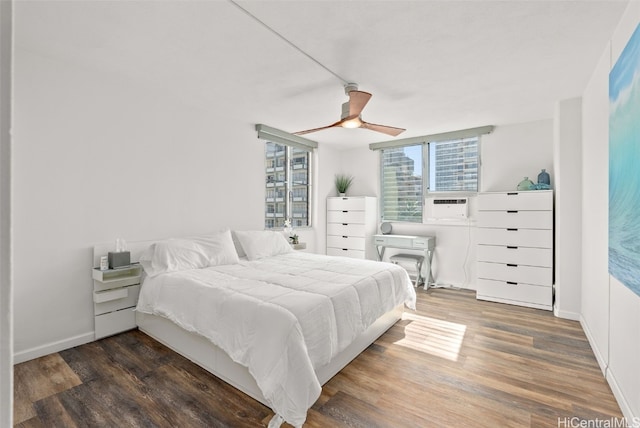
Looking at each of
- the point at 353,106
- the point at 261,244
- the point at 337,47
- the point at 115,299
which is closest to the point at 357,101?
the point at 353,106

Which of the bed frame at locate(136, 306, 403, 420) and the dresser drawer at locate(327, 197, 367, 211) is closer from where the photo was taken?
the bed frame at locate(136, 306, 403, 420)

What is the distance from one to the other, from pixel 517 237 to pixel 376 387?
295 centimetres

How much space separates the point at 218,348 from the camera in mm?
2225

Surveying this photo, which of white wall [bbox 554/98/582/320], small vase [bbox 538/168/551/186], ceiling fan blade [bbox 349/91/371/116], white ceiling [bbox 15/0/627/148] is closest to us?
white ceiling [bbox 15/0/627/148]

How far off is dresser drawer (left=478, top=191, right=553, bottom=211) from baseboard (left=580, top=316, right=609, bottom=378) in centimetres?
134

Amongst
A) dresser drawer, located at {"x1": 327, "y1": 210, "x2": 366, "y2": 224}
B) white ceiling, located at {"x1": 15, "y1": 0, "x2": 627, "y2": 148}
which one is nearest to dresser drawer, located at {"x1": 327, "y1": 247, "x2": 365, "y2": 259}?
dresser drawer, located at {"x1": 327, "y1": 210, "x2": 366, "y2": 224}

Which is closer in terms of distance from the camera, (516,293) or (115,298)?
(115,298)

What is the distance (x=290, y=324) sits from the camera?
1847mm

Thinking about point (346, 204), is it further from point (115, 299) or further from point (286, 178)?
point (115, 299)

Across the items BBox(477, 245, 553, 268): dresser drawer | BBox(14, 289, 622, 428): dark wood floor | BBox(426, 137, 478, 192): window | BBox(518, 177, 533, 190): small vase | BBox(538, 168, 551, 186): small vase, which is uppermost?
BBox(426, 137, 478, 192): window

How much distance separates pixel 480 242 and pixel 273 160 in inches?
130

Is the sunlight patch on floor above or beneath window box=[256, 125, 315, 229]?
beneath

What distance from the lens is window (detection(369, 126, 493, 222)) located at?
483cm

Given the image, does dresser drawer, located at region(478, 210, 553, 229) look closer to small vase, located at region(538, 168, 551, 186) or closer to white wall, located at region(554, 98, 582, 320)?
white wall, located at region(554, 98, 582, 320)
